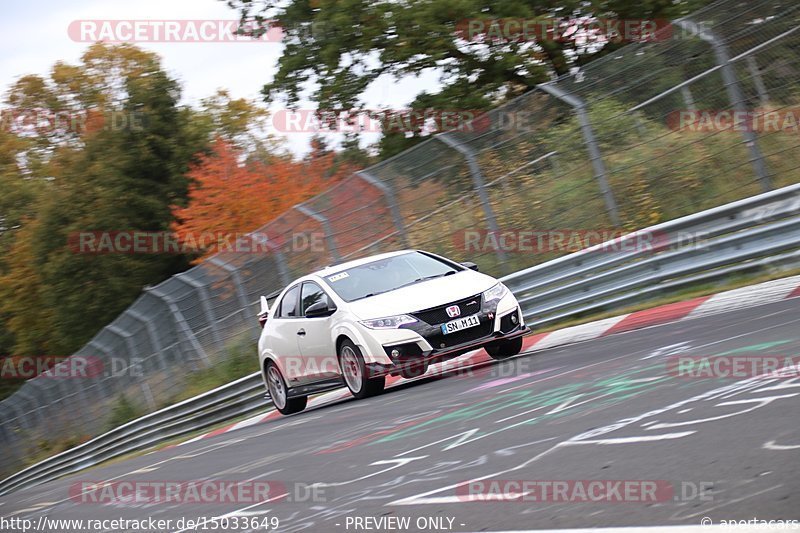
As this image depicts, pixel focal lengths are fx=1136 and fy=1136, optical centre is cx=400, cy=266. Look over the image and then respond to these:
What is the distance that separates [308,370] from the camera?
13.3 metres

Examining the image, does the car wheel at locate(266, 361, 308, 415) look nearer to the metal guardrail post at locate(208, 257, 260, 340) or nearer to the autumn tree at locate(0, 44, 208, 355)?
the metal guardrail post at locate(208, 257, 260, 340)

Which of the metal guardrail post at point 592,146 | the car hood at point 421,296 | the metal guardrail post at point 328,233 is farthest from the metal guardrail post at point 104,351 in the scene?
the car hood at point 421,296

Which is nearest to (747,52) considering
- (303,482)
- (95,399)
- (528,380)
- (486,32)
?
(528,380)

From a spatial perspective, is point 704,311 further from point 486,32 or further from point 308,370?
point 486,32

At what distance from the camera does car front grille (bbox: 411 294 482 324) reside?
11453 millimetres

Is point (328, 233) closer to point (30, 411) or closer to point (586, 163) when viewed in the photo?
point (586, 163)

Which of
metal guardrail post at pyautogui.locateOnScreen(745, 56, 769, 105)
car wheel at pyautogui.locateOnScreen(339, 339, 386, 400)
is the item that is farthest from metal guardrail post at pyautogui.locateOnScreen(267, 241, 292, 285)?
metal guardrail post at pyautogui.locateOnScreen(745, 56, 769, 105)

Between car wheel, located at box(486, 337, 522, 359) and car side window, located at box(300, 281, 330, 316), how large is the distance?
1.95 m

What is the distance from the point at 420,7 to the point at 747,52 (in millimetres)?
17963

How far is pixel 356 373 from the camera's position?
39.9 feet

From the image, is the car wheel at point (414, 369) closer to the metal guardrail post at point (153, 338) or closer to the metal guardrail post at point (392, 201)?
the metal guardrail post at point (392, 201)

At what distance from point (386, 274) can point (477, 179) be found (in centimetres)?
339

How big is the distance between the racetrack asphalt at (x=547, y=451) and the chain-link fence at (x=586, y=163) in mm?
3181

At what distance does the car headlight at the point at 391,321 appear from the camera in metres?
11.5
